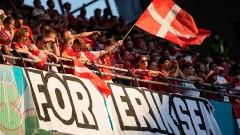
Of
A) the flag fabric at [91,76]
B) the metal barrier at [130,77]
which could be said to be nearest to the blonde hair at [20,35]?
the metal barrier at [130,77]

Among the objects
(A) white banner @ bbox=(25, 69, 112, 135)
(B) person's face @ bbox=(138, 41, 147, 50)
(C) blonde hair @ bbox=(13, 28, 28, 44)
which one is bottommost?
(A) white banner @ bbox=(25, 69, 112, 135)

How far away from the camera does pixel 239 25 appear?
86.9 feet

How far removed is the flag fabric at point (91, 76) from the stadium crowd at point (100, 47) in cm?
17

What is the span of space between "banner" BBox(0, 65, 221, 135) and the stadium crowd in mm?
374

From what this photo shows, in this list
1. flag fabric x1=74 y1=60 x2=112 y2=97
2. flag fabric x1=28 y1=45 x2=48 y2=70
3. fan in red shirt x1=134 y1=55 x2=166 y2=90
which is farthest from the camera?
fan in red shirt x1=134 y1=55 x2=166 y2=90

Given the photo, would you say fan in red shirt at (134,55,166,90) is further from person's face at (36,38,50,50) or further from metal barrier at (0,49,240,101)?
person's face at (36,38,50,50)

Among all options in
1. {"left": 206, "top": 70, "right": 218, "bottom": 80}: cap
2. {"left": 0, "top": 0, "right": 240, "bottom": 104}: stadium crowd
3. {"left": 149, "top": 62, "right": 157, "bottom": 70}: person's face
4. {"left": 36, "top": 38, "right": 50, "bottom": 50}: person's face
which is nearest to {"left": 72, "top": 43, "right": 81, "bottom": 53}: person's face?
{"left": 0, "top": 0, "right": 240, "bottom": 104}: stadium crowd

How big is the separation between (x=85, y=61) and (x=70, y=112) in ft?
4.21

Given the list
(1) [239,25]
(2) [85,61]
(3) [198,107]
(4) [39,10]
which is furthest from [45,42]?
(1) [239,25]

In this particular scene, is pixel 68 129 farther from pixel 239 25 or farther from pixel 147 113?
pixel 239 25

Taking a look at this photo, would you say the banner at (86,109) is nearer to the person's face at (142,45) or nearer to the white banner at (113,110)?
the white banner at (113,110)

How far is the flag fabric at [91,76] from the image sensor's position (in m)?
13.7

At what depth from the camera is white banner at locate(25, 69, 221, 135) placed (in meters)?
12.8

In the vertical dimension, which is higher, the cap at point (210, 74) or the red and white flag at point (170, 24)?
the red and white flag at point (170, 24)
